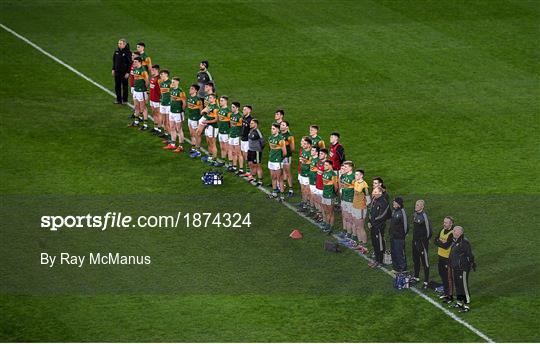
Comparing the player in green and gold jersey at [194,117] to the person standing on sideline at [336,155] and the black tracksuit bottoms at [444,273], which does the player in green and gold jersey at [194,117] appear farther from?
the black tracksuit bottoms at [444,273]

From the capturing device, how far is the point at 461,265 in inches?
963

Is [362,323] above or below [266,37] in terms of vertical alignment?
below

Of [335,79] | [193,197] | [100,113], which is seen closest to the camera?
[193,197]

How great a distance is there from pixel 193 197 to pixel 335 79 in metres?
10.1

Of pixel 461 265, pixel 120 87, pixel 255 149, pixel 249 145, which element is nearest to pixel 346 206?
pixel 461 265

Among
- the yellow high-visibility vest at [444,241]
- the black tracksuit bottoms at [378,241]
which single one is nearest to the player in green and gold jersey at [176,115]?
the black tracksuit bottoms at [378,241]

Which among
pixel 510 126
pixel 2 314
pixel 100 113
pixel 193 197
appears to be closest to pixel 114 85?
pixel 100 113

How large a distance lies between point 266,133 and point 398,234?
959 centimetres

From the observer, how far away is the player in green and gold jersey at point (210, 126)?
105 ft

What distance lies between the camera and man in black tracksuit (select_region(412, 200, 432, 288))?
993 inches

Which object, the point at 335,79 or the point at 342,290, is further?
the point at 335,79

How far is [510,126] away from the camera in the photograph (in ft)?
115

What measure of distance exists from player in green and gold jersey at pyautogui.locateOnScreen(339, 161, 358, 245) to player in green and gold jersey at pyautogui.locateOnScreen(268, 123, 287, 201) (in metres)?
2.49

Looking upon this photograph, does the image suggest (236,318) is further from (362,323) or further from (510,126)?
(510,126)
